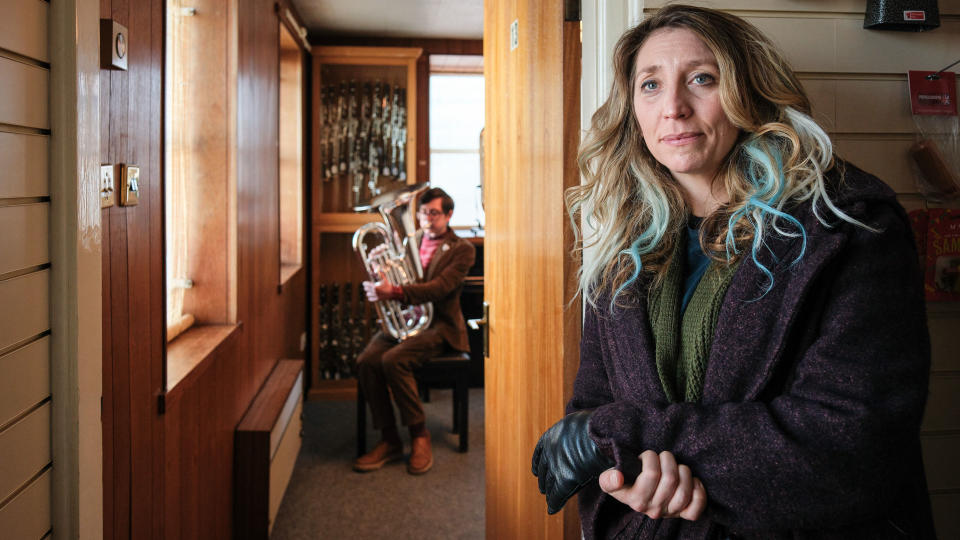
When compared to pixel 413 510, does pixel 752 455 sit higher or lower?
higher

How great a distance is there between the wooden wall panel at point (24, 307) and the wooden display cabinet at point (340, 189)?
4356 millimetres

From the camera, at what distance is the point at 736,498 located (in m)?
1.04

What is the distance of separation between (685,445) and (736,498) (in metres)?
0.09

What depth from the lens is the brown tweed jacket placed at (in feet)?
14.2

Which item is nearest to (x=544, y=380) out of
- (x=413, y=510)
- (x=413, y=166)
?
(x=413, y=510)

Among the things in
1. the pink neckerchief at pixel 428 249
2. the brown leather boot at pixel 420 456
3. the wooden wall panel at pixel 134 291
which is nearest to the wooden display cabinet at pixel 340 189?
the pink neckerchief at pixel 428 249

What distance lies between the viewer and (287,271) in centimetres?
493

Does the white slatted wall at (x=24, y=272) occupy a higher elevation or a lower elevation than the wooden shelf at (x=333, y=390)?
higher

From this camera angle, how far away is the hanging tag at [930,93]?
1610mm

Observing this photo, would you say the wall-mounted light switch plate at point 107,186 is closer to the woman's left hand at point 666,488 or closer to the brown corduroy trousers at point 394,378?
the woman's left hand at point 666,488

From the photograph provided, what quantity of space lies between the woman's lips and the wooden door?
1.60 ft

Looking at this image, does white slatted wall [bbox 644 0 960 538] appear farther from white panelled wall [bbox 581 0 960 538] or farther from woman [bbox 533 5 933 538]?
woman [bbox 533 5 933 538]

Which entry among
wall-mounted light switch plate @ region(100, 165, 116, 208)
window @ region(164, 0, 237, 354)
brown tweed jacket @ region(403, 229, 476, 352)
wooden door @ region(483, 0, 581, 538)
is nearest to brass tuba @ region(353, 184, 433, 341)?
brown tweed jacket @ region(403, 229, 476, 352)

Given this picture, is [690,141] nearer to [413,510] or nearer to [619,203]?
[619,203]
